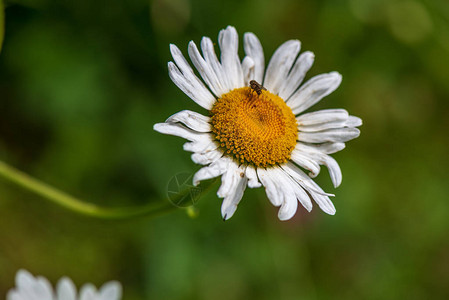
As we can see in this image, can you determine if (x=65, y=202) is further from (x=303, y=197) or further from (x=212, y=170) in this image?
(x=303, y=197)

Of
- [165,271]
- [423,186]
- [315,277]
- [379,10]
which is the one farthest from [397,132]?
[165,271]

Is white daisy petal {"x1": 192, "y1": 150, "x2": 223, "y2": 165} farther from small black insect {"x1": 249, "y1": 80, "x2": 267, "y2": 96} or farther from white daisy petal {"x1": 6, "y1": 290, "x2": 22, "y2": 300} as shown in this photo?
white daisy petal {"x1": 6, "y1": 290, "x2": 22, "y2": 300}

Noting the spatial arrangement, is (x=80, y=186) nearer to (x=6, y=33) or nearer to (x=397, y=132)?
(x=6, y=33)

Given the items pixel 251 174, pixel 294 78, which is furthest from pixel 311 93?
pixel 251 174

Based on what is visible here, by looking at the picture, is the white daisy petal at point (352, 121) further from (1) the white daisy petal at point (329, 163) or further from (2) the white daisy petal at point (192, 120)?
(2) the white daisy petal at point (192, 120)

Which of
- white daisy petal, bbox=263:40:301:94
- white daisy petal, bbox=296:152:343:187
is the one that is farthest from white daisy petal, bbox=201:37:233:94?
white daisy petal, bbox=296:152:343:187

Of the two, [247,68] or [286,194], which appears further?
[247,68]
